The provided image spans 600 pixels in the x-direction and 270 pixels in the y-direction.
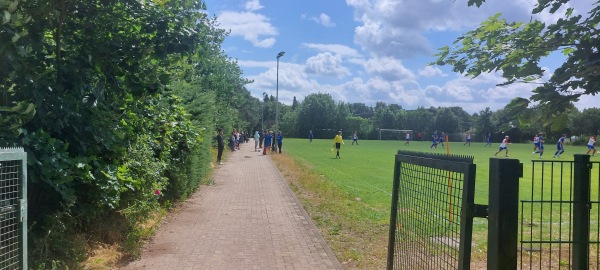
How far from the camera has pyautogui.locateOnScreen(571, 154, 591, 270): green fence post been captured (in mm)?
3879

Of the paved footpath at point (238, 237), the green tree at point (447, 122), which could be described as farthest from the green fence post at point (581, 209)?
the green tree at point (447, 122)

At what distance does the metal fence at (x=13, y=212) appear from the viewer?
135 inches

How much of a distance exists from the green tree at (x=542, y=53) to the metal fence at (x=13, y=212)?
11.8ft

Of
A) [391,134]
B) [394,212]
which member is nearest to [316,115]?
[391,134]

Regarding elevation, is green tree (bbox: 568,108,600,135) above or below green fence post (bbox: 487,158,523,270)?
above

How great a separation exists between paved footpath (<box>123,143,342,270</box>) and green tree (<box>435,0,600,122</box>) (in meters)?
3.45

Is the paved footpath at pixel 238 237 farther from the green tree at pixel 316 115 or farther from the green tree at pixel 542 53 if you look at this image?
the green tree at pixel 316 115

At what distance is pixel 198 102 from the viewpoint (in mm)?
14023

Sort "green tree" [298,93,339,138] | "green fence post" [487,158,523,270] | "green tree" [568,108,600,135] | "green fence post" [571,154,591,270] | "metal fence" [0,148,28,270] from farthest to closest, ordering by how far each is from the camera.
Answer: "green tree" [298,93,339,138]
"green tree" [568,108,600,135]
"green fence post" [571,154,591,270]
"metal fence" [0,148,28,270]
"green fence post" [487,158,523,270]

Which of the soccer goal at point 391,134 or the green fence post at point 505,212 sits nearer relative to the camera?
the green fence post at point 505,212

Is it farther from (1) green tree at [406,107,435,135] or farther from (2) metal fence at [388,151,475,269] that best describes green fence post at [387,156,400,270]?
(1) green tree at [406,107,435,135]

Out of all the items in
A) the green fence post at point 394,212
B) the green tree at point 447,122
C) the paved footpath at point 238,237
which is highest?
the green tree at point 447,122

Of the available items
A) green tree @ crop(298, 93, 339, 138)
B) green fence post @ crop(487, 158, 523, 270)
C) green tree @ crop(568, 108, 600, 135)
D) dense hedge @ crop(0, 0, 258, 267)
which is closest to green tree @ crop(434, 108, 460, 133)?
green tree @ crop(298, 93, 339, 138)

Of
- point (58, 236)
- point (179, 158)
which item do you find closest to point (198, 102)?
point (179, 158)
